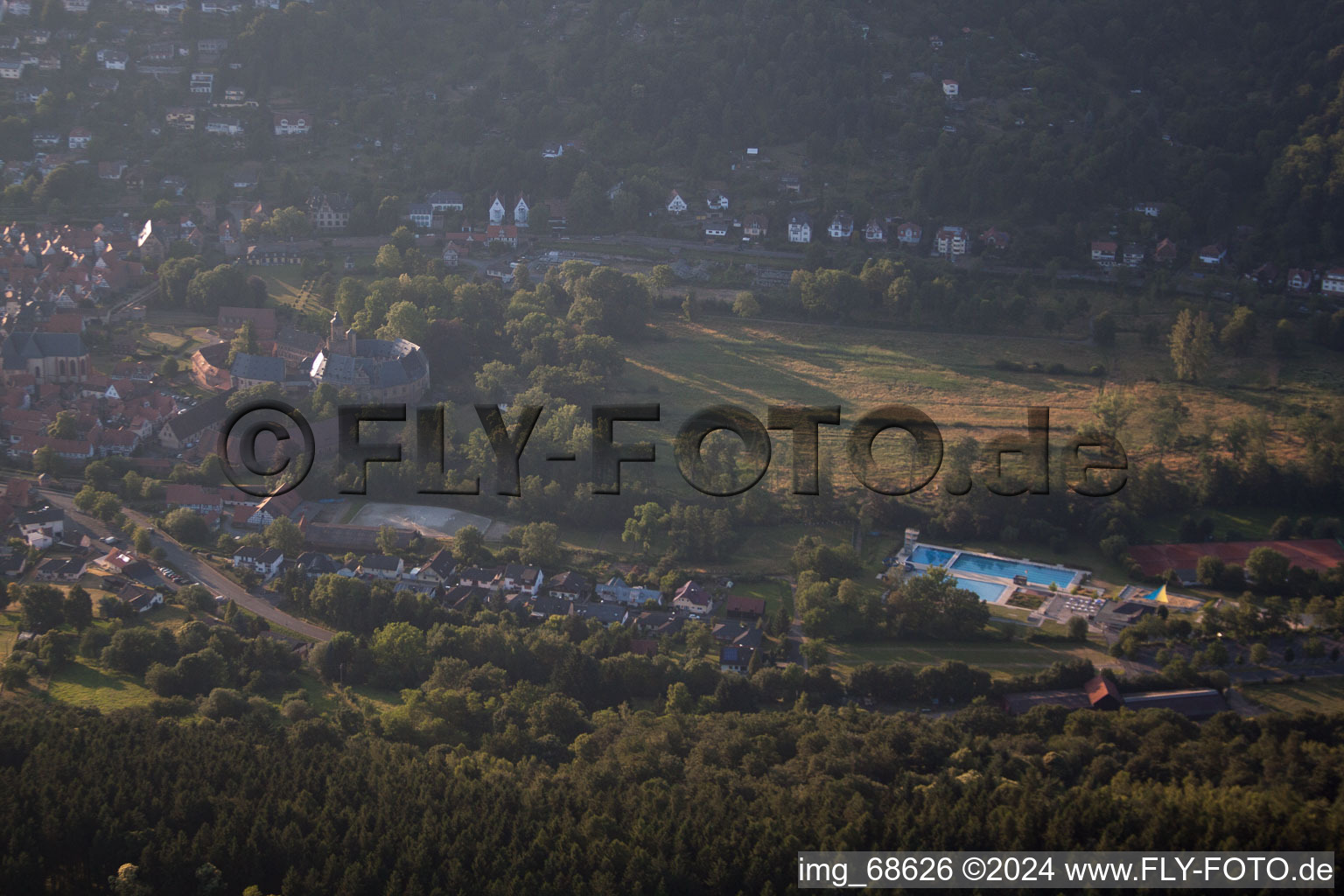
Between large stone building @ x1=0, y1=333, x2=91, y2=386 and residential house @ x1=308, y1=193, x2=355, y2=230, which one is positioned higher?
residential house @ x1=308, y1=193, x2=355, y2=230

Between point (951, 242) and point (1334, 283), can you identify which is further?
point (951, 242)

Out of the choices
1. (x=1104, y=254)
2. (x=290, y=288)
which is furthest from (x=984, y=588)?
(x=290, y=288)

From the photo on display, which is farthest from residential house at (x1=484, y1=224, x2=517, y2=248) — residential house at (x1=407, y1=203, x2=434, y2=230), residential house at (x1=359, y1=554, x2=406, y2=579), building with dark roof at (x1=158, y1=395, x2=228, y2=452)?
residential house at (x1=359, y1=554, x2=406, y2=579)

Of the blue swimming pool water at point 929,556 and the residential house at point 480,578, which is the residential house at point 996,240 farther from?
the residential house at point 480,578

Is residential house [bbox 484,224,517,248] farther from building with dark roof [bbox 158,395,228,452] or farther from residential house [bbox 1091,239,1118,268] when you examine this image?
residential house [bbox 1091,239,1118,268]

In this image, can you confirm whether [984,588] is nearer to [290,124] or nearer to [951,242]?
[951,242]

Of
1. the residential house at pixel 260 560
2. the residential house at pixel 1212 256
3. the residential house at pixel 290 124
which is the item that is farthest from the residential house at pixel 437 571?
the residential house at pixel 1212 256
